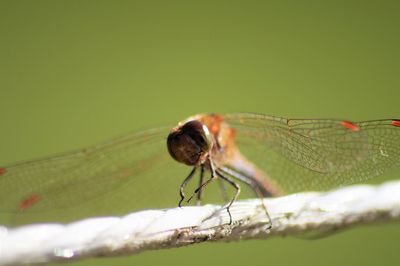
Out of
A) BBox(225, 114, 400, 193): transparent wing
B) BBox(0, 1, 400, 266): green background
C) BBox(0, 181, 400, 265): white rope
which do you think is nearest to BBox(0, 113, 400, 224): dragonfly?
BBox(225, 114, 400, 193): transparent wing

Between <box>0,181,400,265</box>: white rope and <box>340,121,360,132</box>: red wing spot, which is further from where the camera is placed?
<box>340,121,360,132</box>: red wing spot

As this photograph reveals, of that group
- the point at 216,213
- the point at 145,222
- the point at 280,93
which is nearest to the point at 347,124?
the point at 216,213

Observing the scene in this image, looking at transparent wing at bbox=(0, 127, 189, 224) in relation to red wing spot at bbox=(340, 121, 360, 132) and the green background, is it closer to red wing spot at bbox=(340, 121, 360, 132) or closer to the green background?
red wing spot at bbox=(340, 121, 360, 132)

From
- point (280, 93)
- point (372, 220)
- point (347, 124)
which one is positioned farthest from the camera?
point (280, 93)

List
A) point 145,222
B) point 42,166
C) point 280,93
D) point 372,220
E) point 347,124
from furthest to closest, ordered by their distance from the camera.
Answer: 1. point 280,93
2. point 42,166
3. point 347,124
4. point 372,220
5. point 145,222

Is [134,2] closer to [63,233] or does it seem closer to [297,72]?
[297,72]

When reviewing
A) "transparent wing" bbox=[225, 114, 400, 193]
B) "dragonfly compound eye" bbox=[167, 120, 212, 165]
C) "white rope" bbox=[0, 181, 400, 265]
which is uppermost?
"dragonfly compound eye" bbox=[167, 120, 212, 165]
